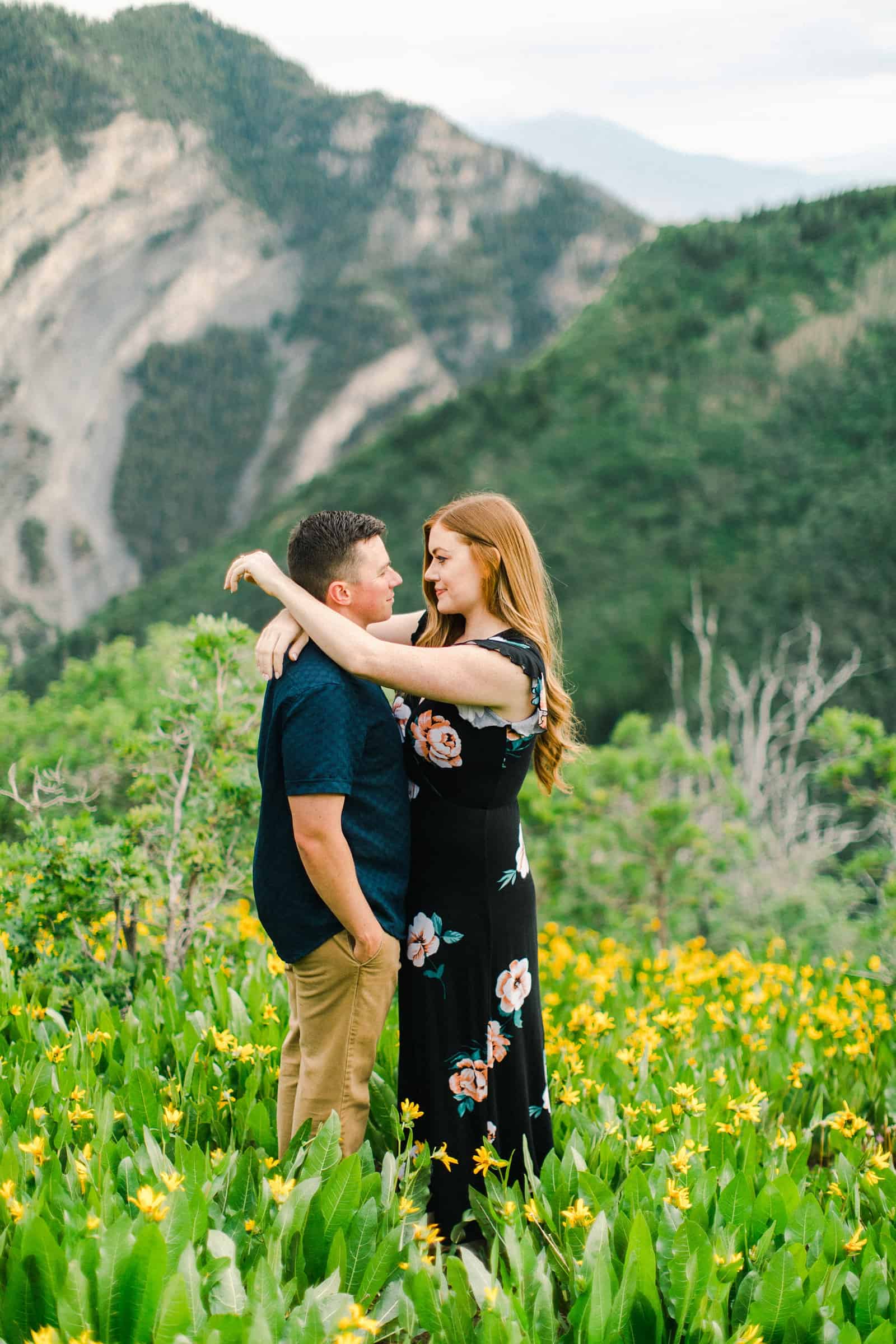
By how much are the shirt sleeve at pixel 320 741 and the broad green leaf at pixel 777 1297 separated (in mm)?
1136

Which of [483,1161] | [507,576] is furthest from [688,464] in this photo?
[483,1161]

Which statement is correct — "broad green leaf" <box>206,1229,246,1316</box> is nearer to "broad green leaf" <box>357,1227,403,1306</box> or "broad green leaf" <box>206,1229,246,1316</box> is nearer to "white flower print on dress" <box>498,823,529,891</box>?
"broad green leaf" <box>357,1227,403,1306</box>

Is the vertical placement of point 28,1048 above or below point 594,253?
below

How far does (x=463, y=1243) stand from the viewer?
2.39 metres

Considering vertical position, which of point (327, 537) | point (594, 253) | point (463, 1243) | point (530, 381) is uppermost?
point (594, 253)

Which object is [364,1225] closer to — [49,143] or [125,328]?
[49,143]

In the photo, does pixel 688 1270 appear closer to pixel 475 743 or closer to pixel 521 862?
pixel 521 862

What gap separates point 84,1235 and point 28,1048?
1011 millimetres

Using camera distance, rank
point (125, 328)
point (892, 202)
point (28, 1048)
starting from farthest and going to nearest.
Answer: point (125, 328) < point (892, 202) < point (28, 1048)

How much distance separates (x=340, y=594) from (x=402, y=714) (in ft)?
0.99

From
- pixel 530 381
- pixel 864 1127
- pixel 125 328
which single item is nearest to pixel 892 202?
pixel 530 381

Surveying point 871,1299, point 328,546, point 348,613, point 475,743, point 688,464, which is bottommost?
point 871,1299

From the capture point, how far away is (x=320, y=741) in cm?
203

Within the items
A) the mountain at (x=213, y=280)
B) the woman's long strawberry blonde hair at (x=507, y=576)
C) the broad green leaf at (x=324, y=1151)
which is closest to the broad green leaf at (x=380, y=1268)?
the broad green leaf at (x=324, y=1151)
